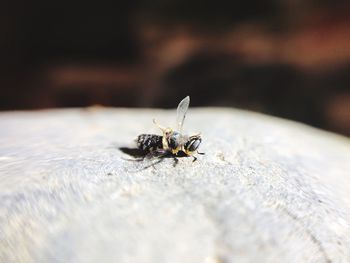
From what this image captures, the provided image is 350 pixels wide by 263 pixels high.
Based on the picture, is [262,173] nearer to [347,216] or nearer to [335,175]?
[347,216]

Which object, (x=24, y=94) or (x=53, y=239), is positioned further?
(x=24, y=94)

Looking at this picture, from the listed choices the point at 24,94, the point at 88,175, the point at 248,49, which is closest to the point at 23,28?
the point at 24,94

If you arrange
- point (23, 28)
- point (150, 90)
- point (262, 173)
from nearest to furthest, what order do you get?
1. point (262, 173)
2. point (150, 90)
3. point (23, 28)

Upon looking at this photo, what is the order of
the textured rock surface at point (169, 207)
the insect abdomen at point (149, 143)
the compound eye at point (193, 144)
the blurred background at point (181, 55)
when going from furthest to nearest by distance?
the blurred background at point (181, 55) → the insect abdomen at point (149, 143) → the compound eye at point (193, 144) → the textured rock surface at point (169, 207)

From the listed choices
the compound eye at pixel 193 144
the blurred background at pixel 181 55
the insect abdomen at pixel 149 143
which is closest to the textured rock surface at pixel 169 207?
the compound eye at pixel 193 144

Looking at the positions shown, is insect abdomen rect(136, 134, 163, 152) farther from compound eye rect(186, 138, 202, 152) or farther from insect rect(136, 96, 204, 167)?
compound eye rect(186, 138, 202, 152)

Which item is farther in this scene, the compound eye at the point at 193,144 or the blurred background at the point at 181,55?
the blurred background at the point at 181,55

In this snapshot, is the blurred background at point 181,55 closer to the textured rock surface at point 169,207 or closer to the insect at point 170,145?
the textured rock surface at point 169,207

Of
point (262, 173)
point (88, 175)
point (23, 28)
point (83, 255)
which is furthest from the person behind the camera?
point (23, 28)

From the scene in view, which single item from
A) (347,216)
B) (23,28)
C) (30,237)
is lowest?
(30,237)
